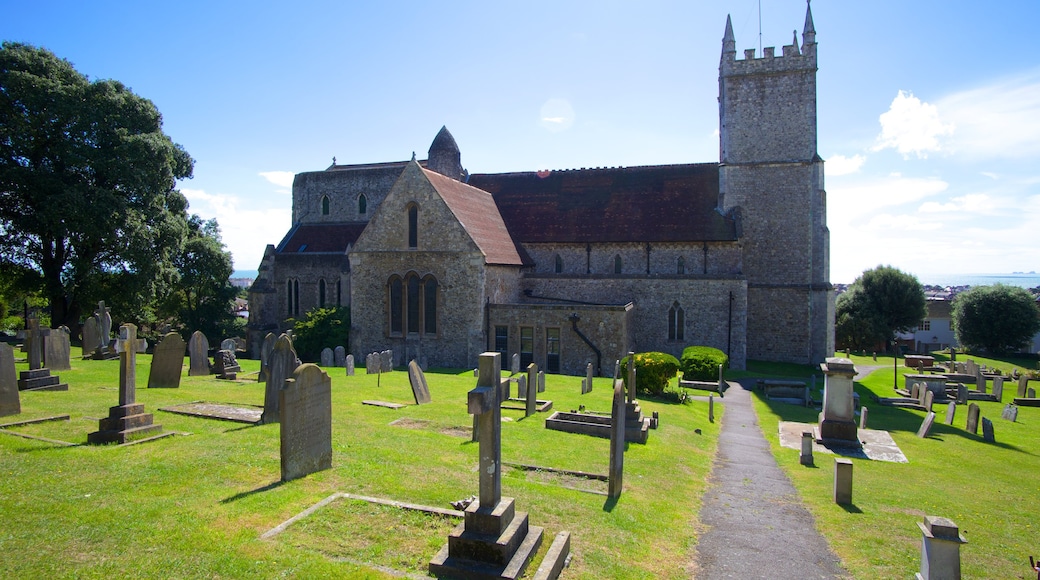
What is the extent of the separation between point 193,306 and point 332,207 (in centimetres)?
1287

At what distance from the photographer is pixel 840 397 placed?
13875 millimetres

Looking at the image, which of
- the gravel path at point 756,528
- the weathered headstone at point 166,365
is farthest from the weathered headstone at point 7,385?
the gravel path at point 756,528

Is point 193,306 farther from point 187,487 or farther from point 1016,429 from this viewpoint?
point 1016,429

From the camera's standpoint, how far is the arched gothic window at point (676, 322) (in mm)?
27219

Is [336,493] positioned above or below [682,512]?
above

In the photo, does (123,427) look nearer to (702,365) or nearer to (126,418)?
(126,418)

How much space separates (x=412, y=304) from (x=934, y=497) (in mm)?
19799

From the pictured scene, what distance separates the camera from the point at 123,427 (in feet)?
30.8

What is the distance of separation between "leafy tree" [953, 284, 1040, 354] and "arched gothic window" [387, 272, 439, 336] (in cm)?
4828

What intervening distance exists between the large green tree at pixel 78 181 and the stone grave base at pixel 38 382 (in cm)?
1481

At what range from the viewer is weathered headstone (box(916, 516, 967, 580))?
589cm

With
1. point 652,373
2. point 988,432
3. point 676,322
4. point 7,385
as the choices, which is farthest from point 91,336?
point 988,432

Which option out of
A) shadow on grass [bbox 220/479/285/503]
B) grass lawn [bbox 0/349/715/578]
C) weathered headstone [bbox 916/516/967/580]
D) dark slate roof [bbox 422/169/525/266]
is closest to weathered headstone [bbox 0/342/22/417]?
grass lawn [bbox 0/349/715/578]

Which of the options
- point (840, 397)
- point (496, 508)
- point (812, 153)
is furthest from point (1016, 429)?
point (496, 508)
